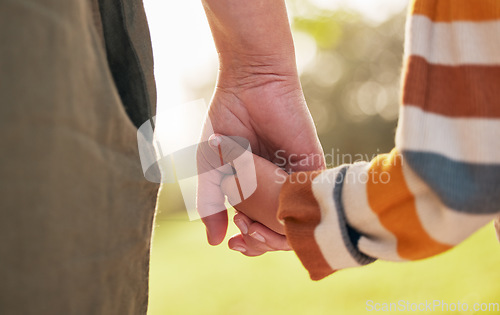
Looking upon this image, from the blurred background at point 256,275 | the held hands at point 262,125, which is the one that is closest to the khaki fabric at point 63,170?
the blurred background at point 256,275

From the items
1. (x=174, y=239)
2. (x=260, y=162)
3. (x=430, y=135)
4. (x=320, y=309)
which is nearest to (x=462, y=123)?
(x=430, y=135)

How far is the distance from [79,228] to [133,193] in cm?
12

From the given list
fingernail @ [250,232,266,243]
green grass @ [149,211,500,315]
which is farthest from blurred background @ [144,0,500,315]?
fingernail @ [250,232,266,243]

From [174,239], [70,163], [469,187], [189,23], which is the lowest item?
[174,239]

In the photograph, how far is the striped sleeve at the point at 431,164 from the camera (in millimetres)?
601

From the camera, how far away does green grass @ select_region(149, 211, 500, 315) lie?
78.5 inches

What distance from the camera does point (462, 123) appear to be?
2.04 feet

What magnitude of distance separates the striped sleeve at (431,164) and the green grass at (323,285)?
3.00ft

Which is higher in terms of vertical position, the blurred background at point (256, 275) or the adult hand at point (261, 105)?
the adult hand at point (261, 105)

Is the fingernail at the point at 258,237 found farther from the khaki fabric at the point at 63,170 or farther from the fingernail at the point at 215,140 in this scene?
the khaki fabric at the point at 63,170

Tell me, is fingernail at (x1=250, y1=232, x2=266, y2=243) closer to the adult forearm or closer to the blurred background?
the blurred background

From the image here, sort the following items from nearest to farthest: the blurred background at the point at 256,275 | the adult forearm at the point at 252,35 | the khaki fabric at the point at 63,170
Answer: the khaki fabric at the point at 63,170
the adult forearm at the point at 252,35
the blurred background at the point at 256,275

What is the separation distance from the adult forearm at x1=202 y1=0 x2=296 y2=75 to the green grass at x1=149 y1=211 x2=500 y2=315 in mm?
652

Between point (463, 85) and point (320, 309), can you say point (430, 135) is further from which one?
point (320, 309)
